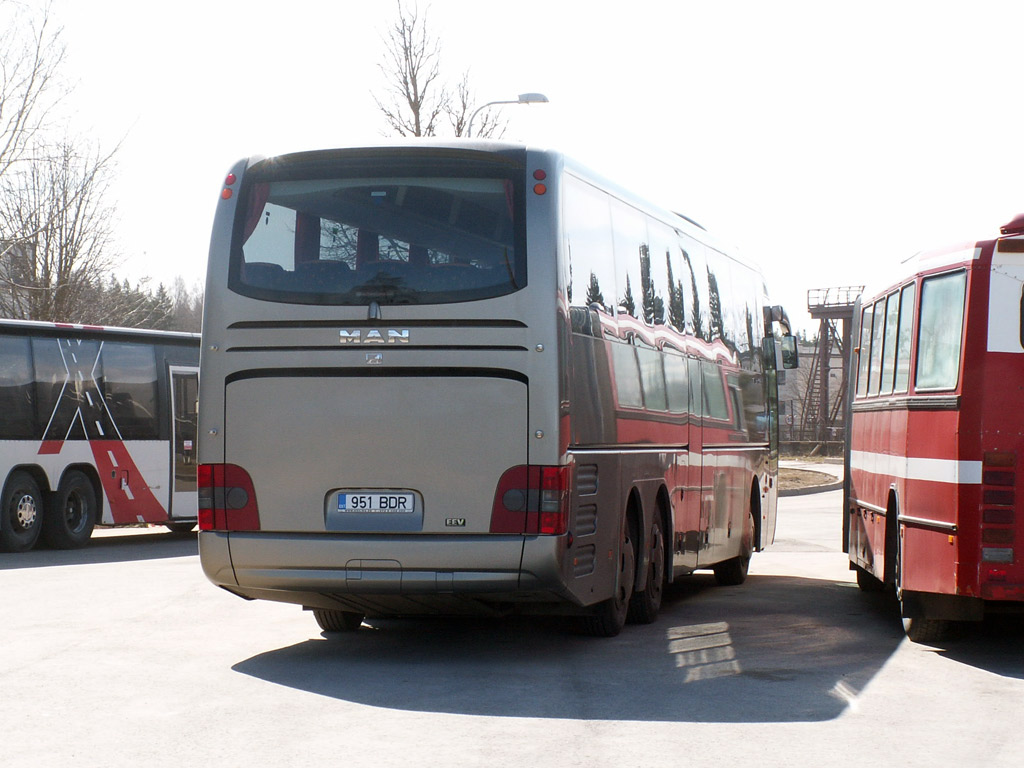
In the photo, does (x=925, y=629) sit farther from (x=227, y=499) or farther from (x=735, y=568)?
(x=735, y=568)

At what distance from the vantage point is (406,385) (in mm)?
9695

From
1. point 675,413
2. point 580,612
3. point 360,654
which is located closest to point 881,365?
point 675,413

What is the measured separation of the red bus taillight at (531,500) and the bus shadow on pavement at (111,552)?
1049cm

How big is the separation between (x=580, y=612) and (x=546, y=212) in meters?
2.82

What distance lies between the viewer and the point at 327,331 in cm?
979

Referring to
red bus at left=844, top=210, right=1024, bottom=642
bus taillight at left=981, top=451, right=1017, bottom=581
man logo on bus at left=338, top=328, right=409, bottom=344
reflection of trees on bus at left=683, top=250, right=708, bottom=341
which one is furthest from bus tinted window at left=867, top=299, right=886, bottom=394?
man logo on bus at left=338, top=328, right=409, bottom=344

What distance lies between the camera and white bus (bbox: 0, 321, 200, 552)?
2106 centimetres

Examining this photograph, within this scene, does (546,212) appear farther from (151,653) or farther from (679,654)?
(151,653)

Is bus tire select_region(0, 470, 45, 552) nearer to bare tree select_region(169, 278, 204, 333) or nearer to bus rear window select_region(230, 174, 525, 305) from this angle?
bus rear window select_region(230, 174, 525, 305)

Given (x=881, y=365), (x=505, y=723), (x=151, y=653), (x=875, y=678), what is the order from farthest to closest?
(x=881, y=365) → (x=151, y=653) → (x=875, y=678) → (x=505, y=723)

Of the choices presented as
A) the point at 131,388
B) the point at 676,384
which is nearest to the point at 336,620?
the point at 676,384

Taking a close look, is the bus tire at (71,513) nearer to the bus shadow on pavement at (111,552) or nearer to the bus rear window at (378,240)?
the bus shadow on pavement at (111,552)

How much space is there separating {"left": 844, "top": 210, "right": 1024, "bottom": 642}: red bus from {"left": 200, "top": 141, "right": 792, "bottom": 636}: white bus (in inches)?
84.7

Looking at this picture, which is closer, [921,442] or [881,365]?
[921,442]
